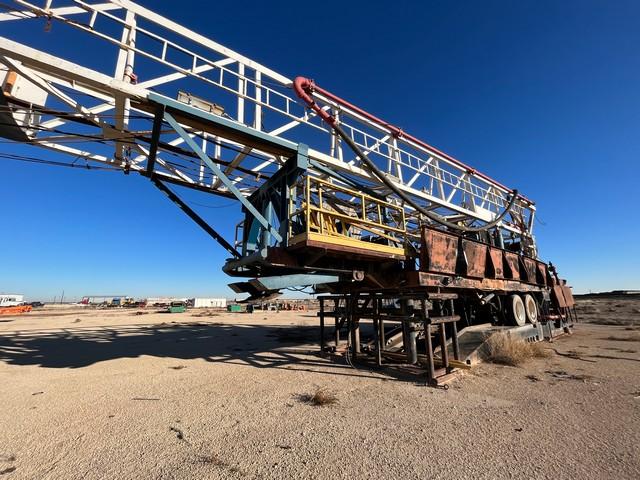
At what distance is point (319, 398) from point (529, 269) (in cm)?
1018

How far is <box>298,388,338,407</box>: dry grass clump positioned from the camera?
207 inches

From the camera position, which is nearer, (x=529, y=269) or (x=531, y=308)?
(x=529, y=269)

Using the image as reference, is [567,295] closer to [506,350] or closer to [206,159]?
[506,350]

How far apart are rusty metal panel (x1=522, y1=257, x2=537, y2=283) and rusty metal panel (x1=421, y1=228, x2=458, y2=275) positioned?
202 inches

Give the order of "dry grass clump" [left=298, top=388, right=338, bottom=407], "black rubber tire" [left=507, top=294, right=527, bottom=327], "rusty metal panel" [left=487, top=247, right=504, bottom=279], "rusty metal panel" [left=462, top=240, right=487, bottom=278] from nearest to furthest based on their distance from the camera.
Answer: "dry grass clump" [left=298, top=388, right=338, bottom=407] → "rusty metal panel" [left=462, top=240, right=487, bottom=278] → "rusty metal panel" [left=487, top=247, right=504, bottom=279] → "black rubber tire" [left=507, top=294, right=527, bottom=327]

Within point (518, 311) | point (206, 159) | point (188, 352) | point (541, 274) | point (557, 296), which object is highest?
point (206, 159)

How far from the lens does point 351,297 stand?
8797mm

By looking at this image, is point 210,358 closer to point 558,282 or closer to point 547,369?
point 547,369

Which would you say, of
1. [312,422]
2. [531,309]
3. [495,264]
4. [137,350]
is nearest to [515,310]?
[531,309]

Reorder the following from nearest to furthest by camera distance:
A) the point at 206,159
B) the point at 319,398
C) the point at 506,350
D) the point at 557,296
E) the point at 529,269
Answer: the point at 319,398 < the point at 206,159 < the point at 506,350 < the point at 529,269 < the point at 557,296

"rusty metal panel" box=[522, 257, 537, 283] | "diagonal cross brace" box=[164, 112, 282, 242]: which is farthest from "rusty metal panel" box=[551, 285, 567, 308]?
"diagonal cross brace" box=[164, 112, 282, 242]

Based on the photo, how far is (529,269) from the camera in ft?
37.6

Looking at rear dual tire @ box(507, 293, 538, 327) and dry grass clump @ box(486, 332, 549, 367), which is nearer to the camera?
dry grass clump @ box(486, 332, 549, 367)

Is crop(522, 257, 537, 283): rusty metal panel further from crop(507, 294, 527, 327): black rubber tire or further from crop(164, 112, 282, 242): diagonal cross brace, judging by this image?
crop(164, 112, 282, 242): diagonal cross brace
